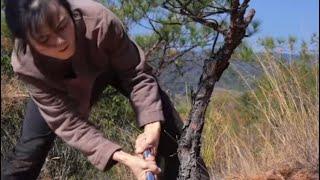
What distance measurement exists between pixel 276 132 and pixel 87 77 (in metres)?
1.10

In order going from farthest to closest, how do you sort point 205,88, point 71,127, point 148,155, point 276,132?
point 276,132 → point 205,88 → point 71,127 → point 148,155

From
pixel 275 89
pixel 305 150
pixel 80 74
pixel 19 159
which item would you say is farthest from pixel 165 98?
pixel 275 89

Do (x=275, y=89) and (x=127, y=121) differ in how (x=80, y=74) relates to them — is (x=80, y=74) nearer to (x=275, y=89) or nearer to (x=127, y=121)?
(x=275, y=89)

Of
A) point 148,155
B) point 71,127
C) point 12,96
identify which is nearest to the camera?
point 148,155

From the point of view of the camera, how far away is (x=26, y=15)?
1670 mm

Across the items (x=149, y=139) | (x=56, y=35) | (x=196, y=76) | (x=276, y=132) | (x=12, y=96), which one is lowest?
(x=12, y=96)

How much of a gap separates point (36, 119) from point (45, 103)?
0.19m

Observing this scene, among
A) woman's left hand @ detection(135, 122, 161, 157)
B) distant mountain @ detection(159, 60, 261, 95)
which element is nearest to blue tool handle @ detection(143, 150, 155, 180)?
woman's left hand @ detection(135, 122, 161, 157)

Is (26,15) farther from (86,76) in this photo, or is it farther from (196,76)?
(196,76)

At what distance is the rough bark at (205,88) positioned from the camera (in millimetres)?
2158

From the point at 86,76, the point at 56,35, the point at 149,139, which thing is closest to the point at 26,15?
the point at 56,35

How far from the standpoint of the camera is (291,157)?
8.74 feet

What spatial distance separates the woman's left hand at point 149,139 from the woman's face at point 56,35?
0.29 m

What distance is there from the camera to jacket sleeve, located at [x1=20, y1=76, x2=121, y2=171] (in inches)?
71.4
